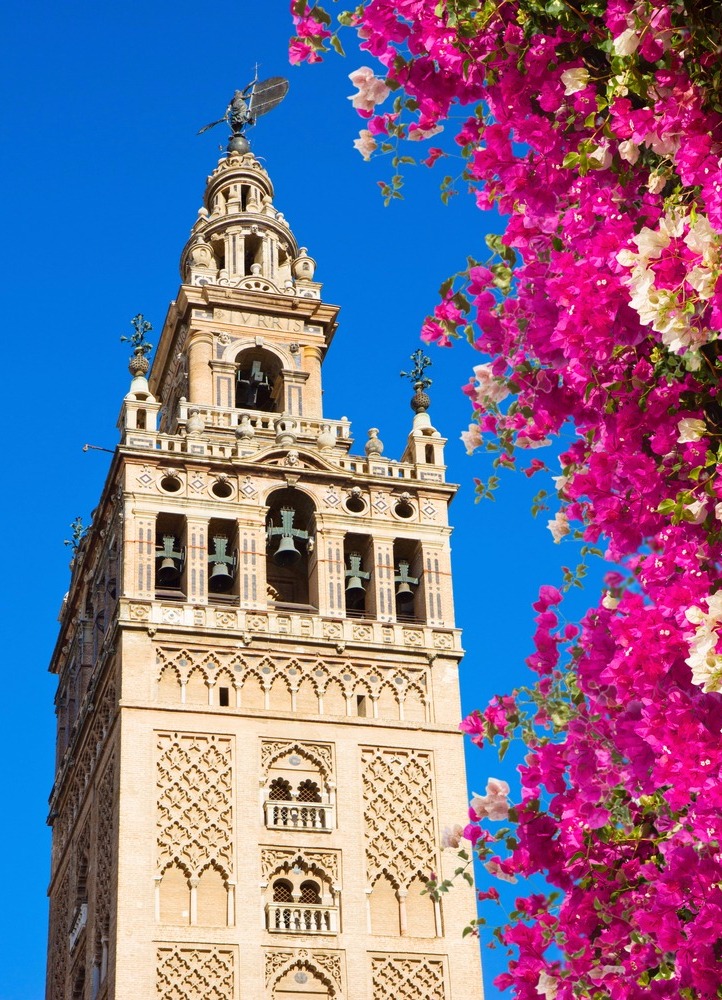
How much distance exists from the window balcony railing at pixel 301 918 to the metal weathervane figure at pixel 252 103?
24.9 m

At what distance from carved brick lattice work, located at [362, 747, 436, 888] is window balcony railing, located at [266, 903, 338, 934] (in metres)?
1.19

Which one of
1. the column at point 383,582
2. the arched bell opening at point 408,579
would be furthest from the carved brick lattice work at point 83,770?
the arched bell opening at point 408,579

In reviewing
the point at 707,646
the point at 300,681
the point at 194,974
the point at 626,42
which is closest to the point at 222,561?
the point at 300,681

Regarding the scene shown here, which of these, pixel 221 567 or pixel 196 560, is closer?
pixel 196 560

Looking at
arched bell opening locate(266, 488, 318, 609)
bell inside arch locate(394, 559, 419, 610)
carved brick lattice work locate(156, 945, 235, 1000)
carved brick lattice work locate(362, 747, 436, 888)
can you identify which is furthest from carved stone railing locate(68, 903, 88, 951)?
bell inside arch locate(394, 559, 419, 610)

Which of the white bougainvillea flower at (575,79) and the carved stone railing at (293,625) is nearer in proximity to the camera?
the white bougainvillea flower at (575,79)

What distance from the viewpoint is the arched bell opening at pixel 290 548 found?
3738 cm

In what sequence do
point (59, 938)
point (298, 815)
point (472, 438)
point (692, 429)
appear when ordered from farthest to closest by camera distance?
point (59, 938)
point (298, 815)
point (472, 438)
point (692, 429)

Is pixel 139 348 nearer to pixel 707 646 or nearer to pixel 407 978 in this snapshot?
pixel 407 978

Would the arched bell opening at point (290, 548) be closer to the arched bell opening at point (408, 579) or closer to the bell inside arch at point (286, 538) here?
the bell inside arch at point (286, 538)

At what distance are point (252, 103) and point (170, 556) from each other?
19237 millimetres

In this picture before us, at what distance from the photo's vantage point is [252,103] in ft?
167

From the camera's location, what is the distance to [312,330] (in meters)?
43.0

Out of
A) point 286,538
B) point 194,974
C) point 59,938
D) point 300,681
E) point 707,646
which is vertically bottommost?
point 707,646
